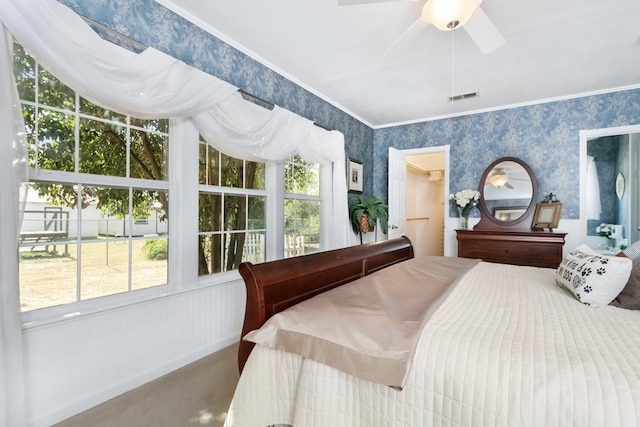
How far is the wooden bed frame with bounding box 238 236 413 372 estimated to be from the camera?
129 cm

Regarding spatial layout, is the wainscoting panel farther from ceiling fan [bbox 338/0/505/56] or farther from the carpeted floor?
ceiling fan [bbox 338/0/505/56]

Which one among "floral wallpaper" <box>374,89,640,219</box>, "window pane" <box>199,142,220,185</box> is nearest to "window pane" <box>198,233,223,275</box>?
"window pane" <box>199,142,220,185</box>

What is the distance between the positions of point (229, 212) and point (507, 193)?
11.8ft

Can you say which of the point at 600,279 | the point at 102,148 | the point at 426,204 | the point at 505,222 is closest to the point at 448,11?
the point at 600,279

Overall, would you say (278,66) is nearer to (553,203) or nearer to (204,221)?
(204,221)

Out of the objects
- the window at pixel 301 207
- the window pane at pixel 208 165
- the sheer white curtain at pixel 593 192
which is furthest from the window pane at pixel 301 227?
the sheer white curtain at pixel 593 192

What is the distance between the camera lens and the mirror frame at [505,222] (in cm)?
375

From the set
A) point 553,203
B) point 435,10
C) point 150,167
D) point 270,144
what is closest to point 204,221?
point 150,167

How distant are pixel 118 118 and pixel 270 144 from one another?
1.14 meters

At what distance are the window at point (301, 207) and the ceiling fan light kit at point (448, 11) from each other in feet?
6.40

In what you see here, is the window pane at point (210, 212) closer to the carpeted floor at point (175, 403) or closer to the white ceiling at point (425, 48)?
the carpeted floor at point (175, 403)

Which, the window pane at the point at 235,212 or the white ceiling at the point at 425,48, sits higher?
the white ceiling at the point at 425,48

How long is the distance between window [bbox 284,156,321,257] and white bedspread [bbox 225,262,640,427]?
2.08 meters

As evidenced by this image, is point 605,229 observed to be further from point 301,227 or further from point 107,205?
point 107,205
